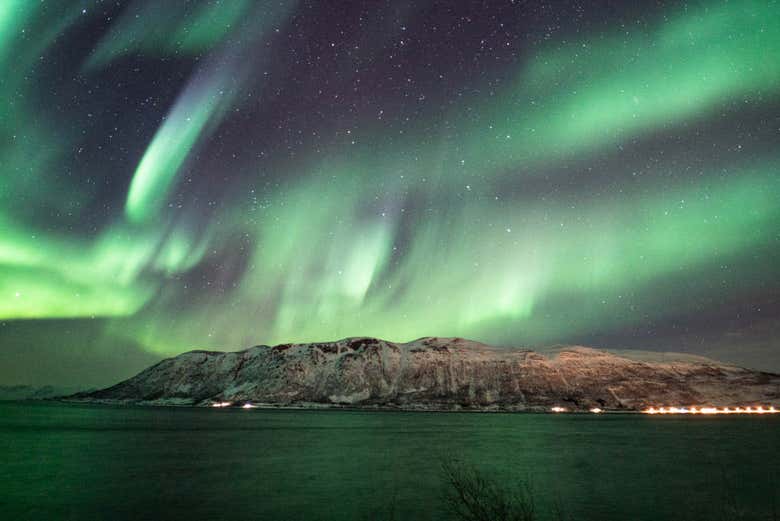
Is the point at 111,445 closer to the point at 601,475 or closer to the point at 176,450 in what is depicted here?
the point at 176,450

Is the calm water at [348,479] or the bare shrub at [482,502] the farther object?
the calm water at [348,479]

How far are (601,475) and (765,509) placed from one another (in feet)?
57.6

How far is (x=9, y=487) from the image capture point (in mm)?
40656

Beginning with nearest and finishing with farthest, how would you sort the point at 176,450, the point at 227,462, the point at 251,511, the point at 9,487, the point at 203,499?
the point at 251,511 < the point at 203,499 < the point at 9,487 < the point at 227,462 < the point at 176,450

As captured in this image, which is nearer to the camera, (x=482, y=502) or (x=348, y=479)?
(x=482, y=502)

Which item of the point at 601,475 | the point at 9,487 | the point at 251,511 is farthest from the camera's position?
the point at 601,475

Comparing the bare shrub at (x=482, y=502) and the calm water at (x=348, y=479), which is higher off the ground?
the bare shrub at (x=482, y=502)

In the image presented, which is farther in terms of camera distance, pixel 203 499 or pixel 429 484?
pixel 429 484

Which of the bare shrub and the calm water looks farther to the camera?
the calm water

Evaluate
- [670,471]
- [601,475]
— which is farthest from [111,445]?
[670,471]

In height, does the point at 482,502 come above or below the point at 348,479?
above

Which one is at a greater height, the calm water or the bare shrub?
the bare shrub

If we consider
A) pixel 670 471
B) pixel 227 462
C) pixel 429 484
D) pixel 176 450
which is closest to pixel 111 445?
pixel 176 450

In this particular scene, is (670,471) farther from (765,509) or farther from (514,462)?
(765,509)
